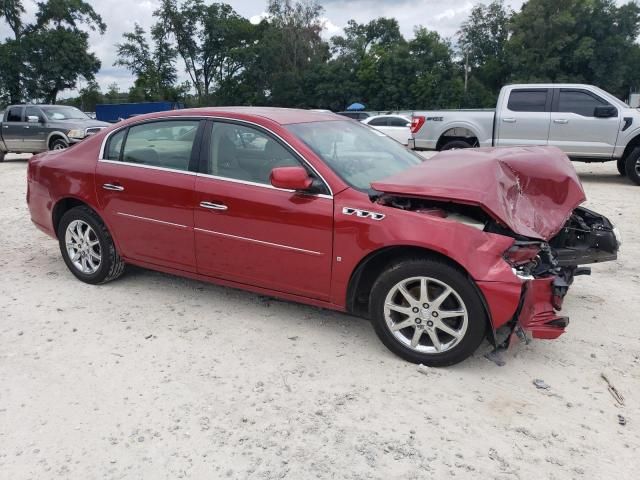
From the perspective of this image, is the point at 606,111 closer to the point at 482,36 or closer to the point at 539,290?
the point at 539,290

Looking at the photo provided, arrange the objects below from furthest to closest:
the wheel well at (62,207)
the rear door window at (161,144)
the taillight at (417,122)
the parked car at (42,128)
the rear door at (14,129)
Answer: the rear door at (14,129) → the parked car at (42,128) → the taillight at (417,122) → the wheel well at (62,207) → the rear door window at (161,144)

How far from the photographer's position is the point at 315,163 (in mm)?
3678

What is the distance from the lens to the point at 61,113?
15.2 m

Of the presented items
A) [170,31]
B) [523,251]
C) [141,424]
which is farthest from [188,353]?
[170,31]

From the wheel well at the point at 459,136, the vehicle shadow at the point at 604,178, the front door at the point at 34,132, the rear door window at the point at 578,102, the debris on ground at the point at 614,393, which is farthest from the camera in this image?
the front door at the point at 34,132

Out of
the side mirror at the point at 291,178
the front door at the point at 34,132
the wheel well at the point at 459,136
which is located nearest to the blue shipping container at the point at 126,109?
the front door at the point at 34,132

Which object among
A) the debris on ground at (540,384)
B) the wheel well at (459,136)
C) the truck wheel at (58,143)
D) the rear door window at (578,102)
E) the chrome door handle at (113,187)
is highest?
the rear door window at (578,102)

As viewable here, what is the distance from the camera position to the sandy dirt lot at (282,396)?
257 cm

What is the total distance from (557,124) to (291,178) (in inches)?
350

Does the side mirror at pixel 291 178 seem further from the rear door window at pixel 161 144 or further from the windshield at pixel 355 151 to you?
the rear door window at pixel 161 144

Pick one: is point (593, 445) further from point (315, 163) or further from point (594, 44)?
point (594, 44)

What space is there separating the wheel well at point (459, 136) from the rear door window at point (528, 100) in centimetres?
94

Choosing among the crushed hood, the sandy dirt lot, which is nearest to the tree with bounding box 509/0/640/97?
the crushed hood

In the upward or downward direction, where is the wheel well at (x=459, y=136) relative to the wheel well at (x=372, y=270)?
upward
